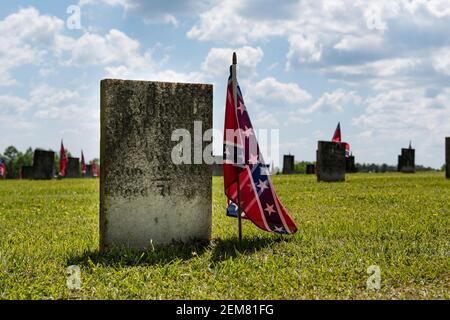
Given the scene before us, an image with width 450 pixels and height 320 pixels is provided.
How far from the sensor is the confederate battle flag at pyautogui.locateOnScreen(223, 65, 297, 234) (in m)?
6.84

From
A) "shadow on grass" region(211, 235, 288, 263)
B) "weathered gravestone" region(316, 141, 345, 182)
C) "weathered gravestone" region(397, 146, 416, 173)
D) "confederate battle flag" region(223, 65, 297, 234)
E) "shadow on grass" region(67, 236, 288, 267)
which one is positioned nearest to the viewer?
"shadow on grass" region(67, 236, 288, 267)

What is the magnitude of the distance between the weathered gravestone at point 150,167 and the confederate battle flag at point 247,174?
29 cm

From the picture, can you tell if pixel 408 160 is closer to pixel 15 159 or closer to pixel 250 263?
pixel 250 263

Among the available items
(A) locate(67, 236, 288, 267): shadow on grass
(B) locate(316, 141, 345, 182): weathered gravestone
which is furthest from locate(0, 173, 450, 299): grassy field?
(B) locate(316, 141, 345, 182): weathered gravestone

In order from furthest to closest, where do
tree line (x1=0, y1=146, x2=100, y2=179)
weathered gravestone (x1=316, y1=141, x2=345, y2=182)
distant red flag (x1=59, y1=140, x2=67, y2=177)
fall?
tree line (x1=0, y1=146, x2=100, y2=179) → distant red flag (x1=59, y1=140, x2=67, y2=177) → weathered gravestone (x1=316, y1=141, x2=345, y2=182)

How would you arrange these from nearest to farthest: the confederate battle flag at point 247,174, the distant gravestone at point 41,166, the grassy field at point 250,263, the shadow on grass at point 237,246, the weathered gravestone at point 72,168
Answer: the grassy field at point 250,263, the shadow on grass at point 237,246, the confederate battle flag at point 247,174, the distant gravestone at point 41,166, the weathered gravestone at point 72,168

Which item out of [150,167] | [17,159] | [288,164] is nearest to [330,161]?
[150,167]

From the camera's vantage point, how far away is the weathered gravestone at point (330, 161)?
2189cm

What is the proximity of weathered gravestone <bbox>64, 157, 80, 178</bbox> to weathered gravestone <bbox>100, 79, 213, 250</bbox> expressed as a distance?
34244 mm

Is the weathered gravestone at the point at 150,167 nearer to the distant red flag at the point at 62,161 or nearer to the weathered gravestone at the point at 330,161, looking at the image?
the weathered gravestone at the point at 330,161

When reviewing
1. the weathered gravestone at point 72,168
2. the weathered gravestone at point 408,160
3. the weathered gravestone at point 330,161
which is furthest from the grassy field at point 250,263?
the weathered gravestone at point 72,168

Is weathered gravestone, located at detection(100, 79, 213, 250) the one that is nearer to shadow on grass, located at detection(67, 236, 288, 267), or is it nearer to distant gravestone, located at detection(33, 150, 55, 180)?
shadow on grass, located at detection(67, 236, 288, 267)

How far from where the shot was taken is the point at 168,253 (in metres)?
6.54
